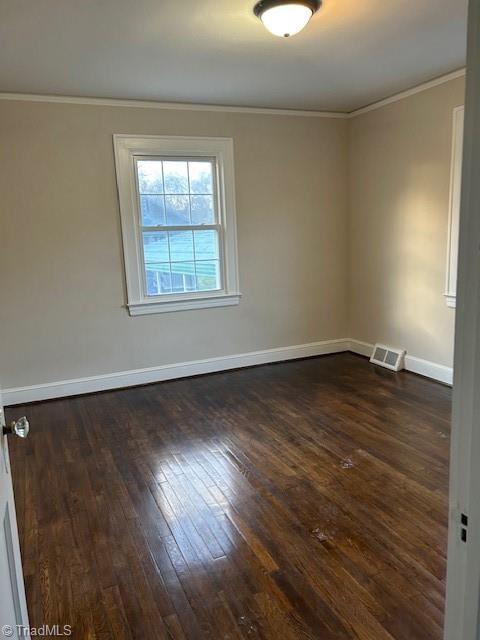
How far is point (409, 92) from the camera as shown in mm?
4164

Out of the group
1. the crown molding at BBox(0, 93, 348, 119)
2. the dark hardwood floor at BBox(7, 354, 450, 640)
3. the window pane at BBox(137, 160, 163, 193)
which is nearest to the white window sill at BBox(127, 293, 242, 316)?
the dark hardwood floor at BBox(7, 354, 450, 640)

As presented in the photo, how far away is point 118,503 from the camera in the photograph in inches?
99.4

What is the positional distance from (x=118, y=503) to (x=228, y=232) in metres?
2.89

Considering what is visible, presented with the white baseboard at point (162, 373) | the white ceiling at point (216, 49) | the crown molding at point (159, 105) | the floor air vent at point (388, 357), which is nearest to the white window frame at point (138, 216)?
the crown molding at point (159, 105)

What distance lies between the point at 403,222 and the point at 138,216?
2.54 metres

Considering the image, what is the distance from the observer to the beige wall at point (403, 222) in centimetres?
404

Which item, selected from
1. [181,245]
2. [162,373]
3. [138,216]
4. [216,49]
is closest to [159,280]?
[181,245]

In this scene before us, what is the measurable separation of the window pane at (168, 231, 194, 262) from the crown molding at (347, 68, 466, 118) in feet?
7.23

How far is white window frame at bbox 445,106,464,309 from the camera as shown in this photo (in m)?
3.74

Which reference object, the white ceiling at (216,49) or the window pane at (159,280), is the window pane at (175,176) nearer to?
the white ceiling at (216,49)

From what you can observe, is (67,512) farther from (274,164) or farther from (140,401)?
(274,164)

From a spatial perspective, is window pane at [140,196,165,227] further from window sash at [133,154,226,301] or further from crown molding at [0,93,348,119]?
crown molding at [0,93,348,119]

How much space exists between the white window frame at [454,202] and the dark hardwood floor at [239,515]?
37.9 inches

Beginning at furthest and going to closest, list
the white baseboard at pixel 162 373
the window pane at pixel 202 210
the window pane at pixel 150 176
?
1. the window pane at pixel 202 210
2. the window pane at pixel 150 176
3. the white baseboard at pixel 162 373
